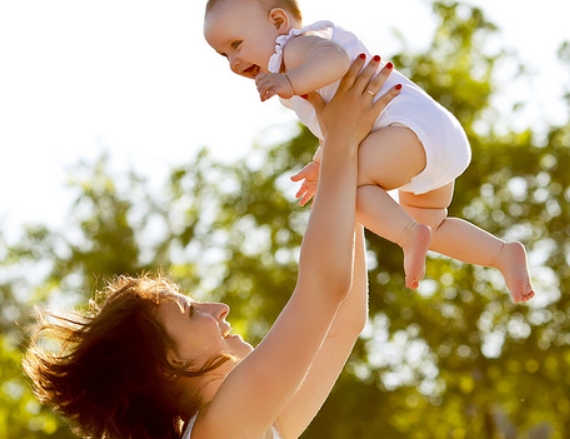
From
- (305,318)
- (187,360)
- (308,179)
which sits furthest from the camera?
(308,179)

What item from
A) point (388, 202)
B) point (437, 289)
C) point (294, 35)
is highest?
point (294, 35)

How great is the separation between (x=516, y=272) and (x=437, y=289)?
1381cm

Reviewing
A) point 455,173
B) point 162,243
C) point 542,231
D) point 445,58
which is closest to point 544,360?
point 542,231

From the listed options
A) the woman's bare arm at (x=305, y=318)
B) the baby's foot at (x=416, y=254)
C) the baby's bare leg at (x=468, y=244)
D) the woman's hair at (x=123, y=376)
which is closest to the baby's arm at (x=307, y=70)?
the woman's bare arm at (x=305, y=318)

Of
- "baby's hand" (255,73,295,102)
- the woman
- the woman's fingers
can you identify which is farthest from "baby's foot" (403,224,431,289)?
"baby's hand" (255,73,295,102)

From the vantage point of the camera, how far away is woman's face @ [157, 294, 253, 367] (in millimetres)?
3299

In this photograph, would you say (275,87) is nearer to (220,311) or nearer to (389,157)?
(389,157)

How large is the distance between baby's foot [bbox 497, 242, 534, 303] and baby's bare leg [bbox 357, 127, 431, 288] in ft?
1.06

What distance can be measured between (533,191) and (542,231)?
63 cm

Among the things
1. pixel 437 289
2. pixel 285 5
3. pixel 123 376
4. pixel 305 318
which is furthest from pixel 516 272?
pixel 437 289

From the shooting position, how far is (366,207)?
3.18 meters

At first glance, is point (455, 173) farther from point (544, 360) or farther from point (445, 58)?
point (445, 58)

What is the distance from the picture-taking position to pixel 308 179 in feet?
12.4

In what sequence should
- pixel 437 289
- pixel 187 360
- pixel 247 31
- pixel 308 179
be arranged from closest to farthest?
pixel 187 360
pixel 247 31
pixel 308 179
pixel 437 289
